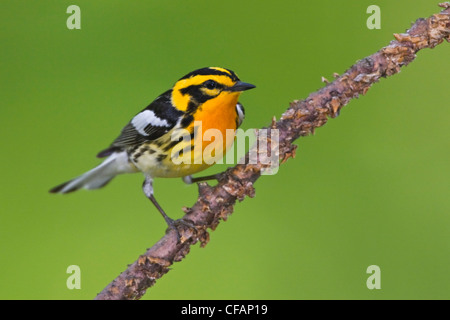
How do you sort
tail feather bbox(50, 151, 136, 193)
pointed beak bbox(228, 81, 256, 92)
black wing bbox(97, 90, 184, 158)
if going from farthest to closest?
tail feather bbox(50, 151, 136, 193), black wing bbox(97, 90, 184, 158), pointed beak bbox(228, 81, 256, 92)

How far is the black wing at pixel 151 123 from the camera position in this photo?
1952mm

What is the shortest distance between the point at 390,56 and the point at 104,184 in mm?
1533

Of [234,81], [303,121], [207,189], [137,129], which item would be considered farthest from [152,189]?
[303,121]

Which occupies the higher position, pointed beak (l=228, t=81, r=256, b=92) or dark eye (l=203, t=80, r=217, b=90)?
dark eye (l=203, t=80, r=217, b=90)

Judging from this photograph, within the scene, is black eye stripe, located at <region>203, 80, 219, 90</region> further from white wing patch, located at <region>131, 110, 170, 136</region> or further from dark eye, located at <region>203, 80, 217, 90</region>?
white wing patch, located at <region>131, 110, 170, 136</region>

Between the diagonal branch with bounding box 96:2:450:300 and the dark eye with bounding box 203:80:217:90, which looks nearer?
the diagonal branch with bounding box 96:2:450:300

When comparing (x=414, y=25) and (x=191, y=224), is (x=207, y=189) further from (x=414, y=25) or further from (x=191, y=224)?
(x=414, y=25)

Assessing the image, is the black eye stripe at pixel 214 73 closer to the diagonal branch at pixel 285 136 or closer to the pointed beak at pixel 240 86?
the pointed beak at pixel 240 86

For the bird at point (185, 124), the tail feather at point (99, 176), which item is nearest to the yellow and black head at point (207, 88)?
the bird at point (185, 124)

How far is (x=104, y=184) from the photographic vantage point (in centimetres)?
241

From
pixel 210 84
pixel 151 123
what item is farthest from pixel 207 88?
pixel 151 123

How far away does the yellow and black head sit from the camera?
1793 millimetres

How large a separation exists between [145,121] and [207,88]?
344 millimetres

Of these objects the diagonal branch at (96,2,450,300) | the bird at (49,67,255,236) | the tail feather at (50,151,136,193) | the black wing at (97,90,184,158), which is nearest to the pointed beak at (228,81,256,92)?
the bird at (49,67,255,236)
